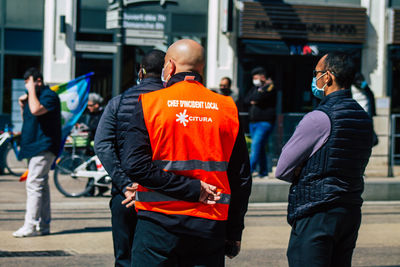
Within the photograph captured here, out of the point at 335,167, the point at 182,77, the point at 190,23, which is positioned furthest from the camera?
the point at 190,23

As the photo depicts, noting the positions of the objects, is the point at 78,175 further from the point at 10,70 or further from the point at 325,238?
the point at 325,238

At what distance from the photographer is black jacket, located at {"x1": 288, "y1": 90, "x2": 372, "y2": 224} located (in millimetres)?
3842

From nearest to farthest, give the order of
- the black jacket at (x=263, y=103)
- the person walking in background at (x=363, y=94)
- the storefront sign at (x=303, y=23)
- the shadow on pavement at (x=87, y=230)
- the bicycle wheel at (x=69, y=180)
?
the shadow on pavement at (x=87, y=230) < the bicycle wheel at (x=69, y=180) < the person walking in background at (x=363, y=94) < the black jacket at (x=263, y=103) < the storefront sign at (x=303, y=23)

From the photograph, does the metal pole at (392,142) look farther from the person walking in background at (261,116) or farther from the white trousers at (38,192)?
the white trousers at (38,192)

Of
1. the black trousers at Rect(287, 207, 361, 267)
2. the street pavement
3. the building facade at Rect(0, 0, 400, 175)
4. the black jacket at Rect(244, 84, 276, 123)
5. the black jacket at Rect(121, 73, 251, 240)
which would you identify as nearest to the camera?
the black jacket at Rect(121, 73, 251, 240)

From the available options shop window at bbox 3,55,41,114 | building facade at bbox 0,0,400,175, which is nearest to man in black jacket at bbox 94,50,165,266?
building facade at bbox 0,0,400,175

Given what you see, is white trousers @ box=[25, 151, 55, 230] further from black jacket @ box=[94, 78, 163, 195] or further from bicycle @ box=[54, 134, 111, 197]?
black jacket @ box=[94, 78, 163, 195]

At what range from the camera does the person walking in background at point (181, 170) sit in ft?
10.6

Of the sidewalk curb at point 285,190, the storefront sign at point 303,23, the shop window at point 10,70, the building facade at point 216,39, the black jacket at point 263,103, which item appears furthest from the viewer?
the storefront sign at point 303,23

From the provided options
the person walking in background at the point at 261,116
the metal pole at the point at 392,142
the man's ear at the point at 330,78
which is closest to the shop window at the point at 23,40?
the person walking in background at the point at 261,116

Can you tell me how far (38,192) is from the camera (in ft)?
24.7

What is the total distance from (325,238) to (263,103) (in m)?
8.20

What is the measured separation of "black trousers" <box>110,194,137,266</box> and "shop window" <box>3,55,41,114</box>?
1160 centimetres

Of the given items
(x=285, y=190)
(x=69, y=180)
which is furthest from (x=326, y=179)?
(x=69, y=180)
